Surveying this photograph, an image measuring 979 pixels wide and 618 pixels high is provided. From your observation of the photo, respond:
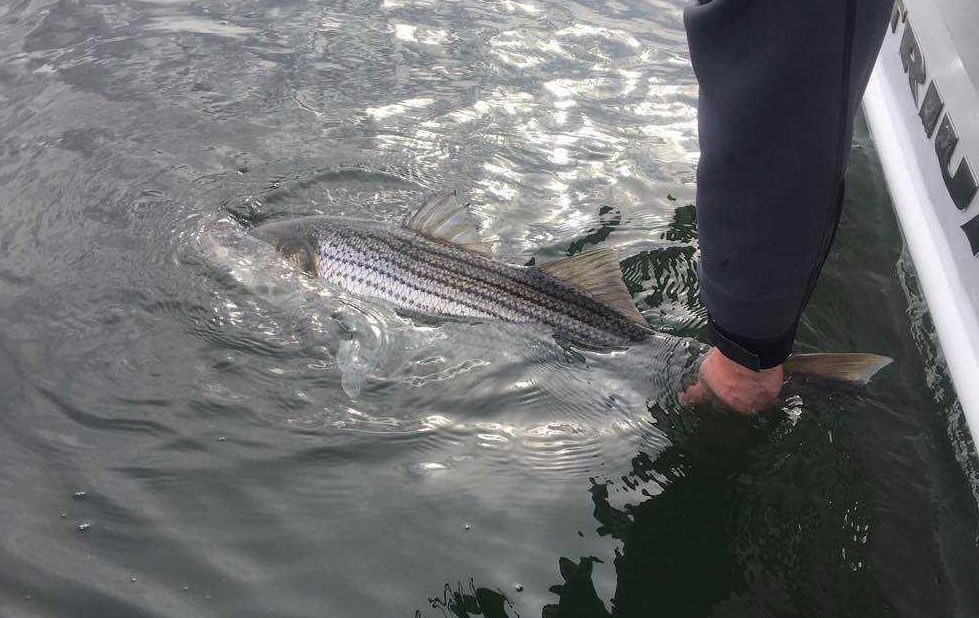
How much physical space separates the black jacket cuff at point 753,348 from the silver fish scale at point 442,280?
1.24m

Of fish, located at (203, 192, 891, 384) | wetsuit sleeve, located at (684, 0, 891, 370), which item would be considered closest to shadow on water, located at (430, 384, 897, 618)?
fish, located at (203, 192, 891, 384)

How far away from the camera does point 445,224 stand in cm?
468

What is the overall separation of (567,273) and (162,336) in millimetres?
2184

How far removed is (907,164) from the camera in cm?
498

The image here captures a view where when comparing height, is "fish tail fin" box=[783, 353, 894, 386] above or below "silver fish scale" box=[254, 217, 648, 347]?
above

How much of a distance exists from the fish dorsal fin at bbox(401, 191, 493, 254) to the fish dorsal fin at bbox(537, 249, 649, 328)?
62cm

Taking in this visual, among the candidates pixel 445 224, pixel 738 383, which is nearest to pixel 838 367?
pixel 738 383

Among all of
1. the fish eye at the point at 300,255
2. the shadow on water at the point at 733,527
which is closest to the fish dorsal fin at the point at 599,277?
the shadow on water at the point at 733,527

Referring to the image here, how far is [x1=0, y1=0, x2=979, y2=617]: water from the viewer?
3.14m

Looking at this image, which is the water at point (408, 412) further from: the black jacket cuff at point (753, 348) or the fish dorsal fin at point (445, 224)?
the black jacket cuff at point (753, 348)

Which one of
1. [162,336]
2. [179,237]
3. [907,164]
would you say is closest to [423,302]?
[162,336]

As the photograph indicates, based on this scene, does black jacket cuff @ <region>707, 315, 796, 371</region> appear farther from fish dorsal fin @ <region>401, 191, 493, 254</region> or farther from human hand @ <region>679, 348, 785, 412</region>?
fish dorsal fin @ <region>401, 191, 493, 254</region>

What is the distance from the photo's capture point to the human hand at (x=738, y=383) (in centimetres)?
279

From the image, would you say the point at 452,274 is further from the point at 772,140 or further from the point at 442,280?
the point at 772,140
